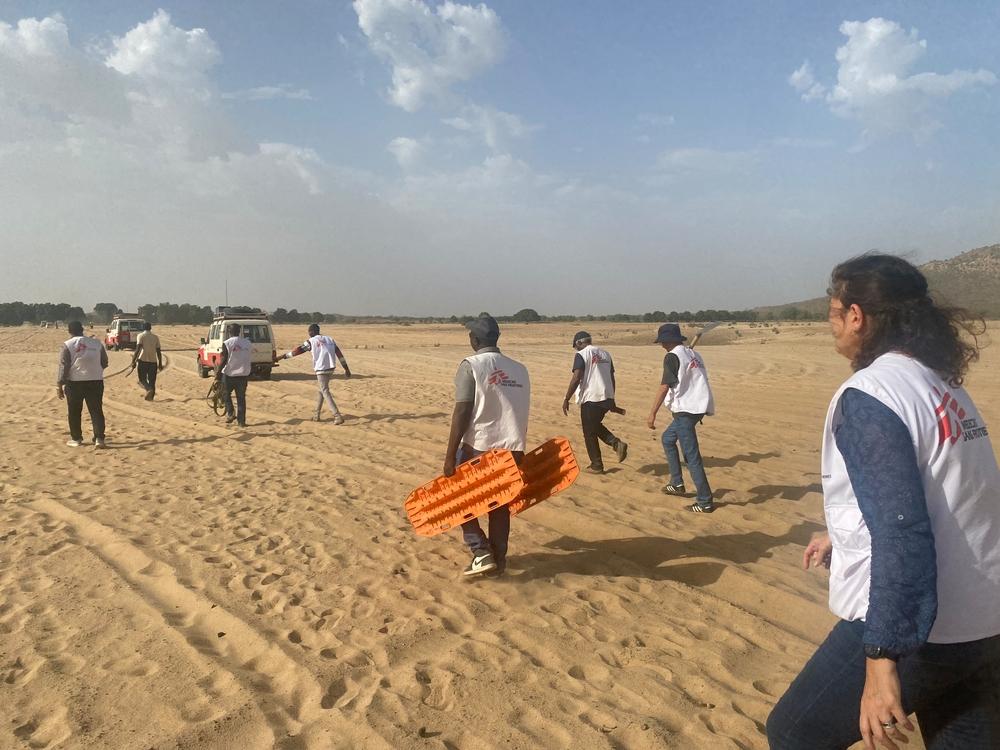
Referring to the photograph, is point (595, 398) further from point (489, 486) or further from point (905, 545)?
point (905, 545)

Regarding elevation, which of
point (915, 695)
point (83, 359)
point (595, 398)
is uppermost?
point (83, 359)

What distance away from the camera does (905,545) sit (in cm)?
159

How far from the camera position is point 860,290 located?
193cm

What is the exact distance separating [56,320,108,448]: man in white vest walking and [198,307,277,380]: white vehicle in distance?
29.9ft

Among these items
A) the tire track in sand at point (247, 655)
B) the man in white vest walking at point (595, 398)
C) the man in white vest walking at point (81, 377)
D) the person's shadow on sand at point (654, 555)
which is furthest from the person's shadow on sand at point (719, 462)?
the man in white vest walking at point (81, 377)

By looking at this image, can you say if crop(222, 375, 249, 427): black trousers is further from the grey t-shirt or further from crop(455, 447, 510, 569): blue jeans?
the grey t-shirt

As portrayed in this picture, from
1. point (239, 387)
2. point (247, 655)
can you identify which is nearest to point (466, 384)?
point (247, 655)

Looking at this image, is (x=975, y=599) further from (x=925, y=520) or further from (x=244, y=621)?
(x=244, y=621)

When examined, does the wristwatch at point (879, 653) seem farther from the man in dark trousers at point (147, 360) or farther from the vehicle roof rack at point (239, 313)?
the vehicle roof rack at point (239, 313)

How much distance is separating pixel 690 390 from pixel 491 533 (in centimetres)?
276

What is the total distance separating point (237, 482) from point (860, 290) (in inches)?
282

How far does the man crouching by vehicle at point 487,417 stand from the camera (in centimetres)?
443

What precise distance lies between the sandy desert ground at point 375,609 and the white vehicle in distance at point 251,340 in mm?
10367

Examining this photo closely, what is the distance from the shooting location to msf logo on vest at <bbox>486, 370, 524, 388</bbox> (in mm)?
4449
